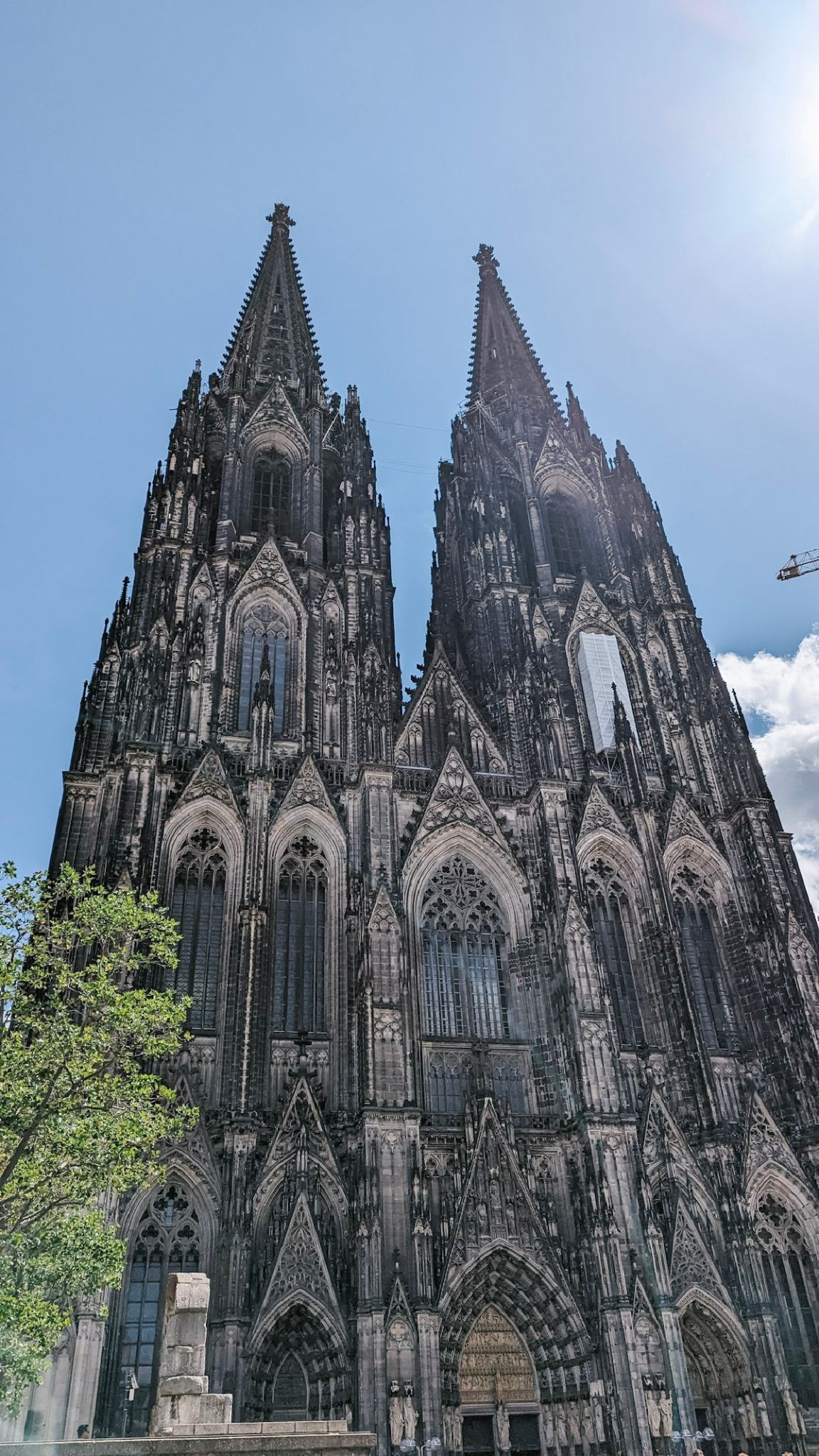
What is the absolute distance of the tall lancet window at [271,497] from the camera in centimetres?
3512

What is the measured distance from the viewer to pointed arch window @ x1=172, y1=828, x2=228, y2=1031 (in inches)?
985

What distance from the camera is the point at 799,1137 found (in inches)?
1024

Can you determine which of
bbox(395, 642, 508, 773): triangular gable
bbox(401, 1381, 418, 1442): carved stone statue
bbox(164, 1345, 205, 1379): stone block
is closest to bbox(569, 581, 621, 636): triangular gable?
bbox(395, 642, 508, 773): triangular gable

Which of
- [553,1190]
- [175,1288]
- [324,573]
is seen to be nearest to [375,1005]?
[553,1190]

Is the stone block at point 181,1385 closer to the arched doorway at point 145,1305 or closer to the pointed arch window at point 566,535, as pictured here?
the arched doorway at point 145,1305

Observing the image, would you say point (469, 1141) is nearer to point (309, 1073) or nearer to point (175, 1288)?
point (309, 1073)

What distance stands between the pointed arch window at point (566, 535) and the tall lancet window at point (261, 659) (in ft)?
35.1

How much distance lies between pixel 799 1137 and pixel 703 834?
858 centimetres

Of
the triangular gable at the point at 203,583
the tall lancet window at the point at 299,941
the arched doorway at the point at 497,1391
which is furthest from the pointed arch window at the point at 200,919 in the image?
the arched doorway at the point at 497,1391

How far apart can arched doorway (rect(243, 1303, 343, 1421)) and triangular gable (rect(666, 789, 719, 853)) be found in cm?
1582

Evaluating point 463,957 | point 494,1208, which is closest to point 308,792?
point 463,957

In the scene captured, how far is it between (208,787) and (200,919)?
343 centimetres

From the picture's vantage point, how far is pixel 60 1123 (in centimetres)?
1559

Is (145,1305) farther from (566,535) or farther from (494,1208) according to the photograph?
(566,535)
